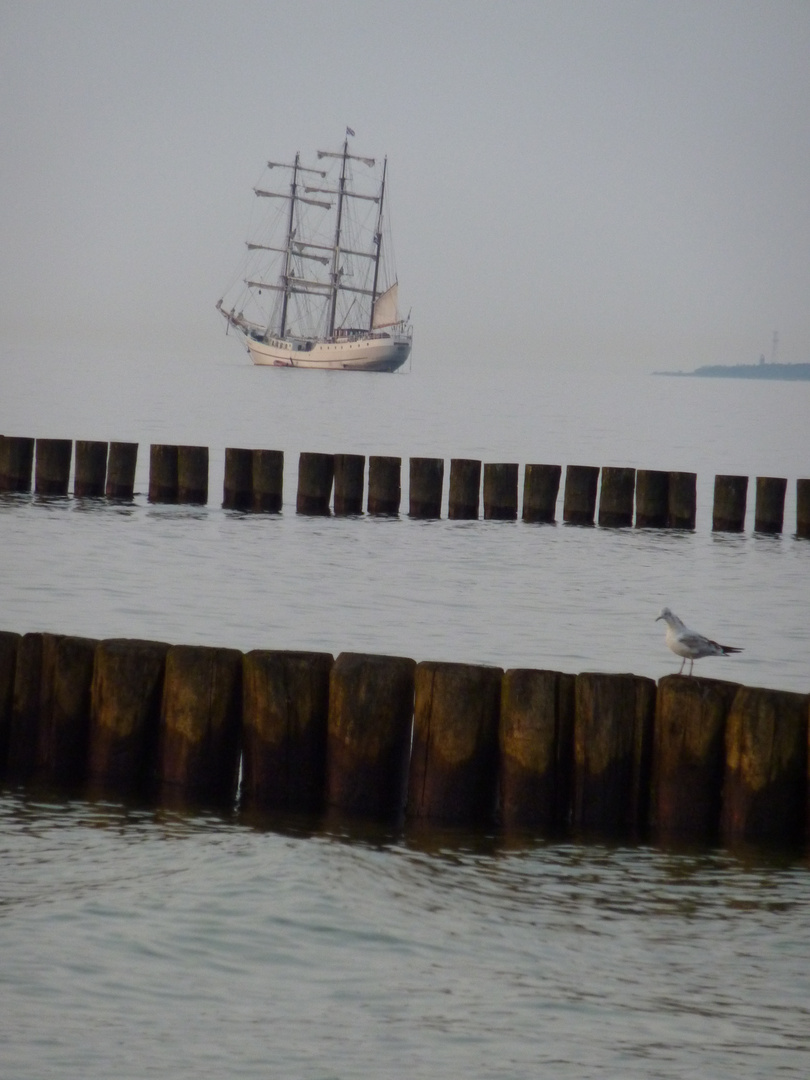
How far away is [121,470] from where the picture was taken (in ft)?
84.4

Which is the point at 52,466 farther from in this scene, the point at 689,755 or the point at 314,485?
the point at 689,755

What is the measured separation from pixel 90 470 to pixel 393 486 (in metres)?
5.16

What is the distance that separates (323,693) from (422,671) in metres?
0.53

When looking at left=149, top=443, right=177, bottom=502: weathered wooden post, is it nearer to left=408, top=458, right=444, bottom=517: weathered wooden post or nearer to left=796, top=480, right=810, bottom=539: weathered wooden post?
left=408, top=458, right=444, bottom=517: weathered wooden post

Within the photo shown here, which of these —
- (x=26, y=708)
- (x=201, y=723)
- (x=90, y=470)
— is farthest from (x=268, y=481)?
(x=201, y=723)

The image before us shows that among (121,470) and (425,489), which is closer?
(425,489)

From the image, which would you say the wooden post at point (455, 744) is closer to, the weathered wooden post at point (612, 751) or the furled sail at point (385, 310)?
the weathered wooden post at point (612, 751)

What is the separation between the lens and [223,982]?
5.82m

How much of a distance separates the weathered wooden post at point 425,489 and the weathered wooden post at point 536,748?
17790 mm

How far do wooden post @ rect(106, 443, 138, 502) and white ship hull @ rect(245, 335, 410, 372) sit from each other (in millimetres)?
116871

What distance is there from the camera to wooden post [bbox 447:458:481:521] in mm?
25016

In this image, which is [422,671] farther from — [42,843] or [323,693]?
[42,843]

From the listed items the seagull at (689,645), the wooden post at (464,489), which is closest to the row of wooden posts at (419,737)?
the seagull at (689,645)

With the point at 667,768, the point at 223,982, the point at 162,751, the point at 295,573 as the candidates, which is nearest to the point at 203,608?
the point at 295,573
